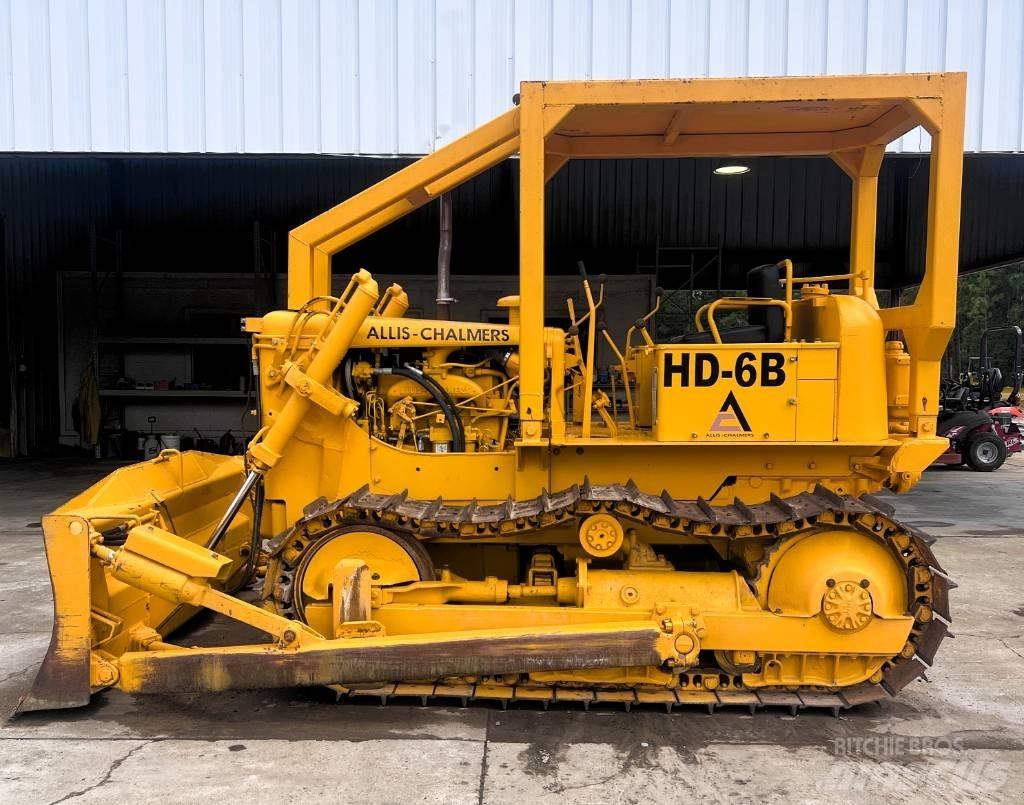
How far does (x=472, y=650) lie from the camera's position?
3.36 meters

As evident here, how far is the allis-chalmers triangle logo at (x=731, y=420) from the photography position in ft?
11.7

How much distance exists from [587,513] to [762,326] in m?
1.52

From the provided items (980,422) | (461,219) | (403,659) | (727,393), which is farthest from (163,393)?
(980,422)

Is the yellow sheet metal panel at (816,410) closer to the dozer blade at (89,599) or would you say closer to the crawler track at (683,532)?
the crawler track at (683,532)

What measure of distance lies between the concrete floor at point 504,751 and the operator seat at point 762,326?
6.68ft

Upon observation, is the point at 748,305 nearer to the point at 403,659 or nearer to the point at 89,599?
the point at 403,659

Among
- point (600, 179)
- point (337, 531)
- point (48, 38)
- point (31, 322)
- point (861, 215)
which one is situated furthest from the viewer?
point (31, 322)

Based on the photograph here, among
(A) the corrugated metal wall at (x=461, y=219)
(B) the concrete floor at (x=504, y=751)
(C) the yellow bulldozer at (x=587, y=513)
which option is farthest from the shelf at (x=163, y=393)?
(C) the yellow bulldozer at (x=587, y=513)

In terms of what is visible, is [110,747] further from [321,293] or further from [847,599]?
[847,599]

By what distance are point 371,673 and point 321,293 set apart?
2393 mm

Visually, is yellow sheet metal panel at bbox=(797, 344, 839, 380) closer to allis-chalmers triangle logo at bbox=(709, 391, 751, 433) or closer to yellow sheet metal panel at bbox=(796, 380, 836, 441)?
yellow sheet metal panel at bbox=(796, 380, 836, 441)

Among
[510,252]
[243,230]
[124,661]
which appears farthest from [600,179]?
[124,661]

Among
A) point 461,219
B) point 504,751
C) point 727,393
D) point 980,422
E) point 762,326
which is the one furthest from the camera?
point 461,219

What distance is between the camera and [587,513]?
11.7 ft
